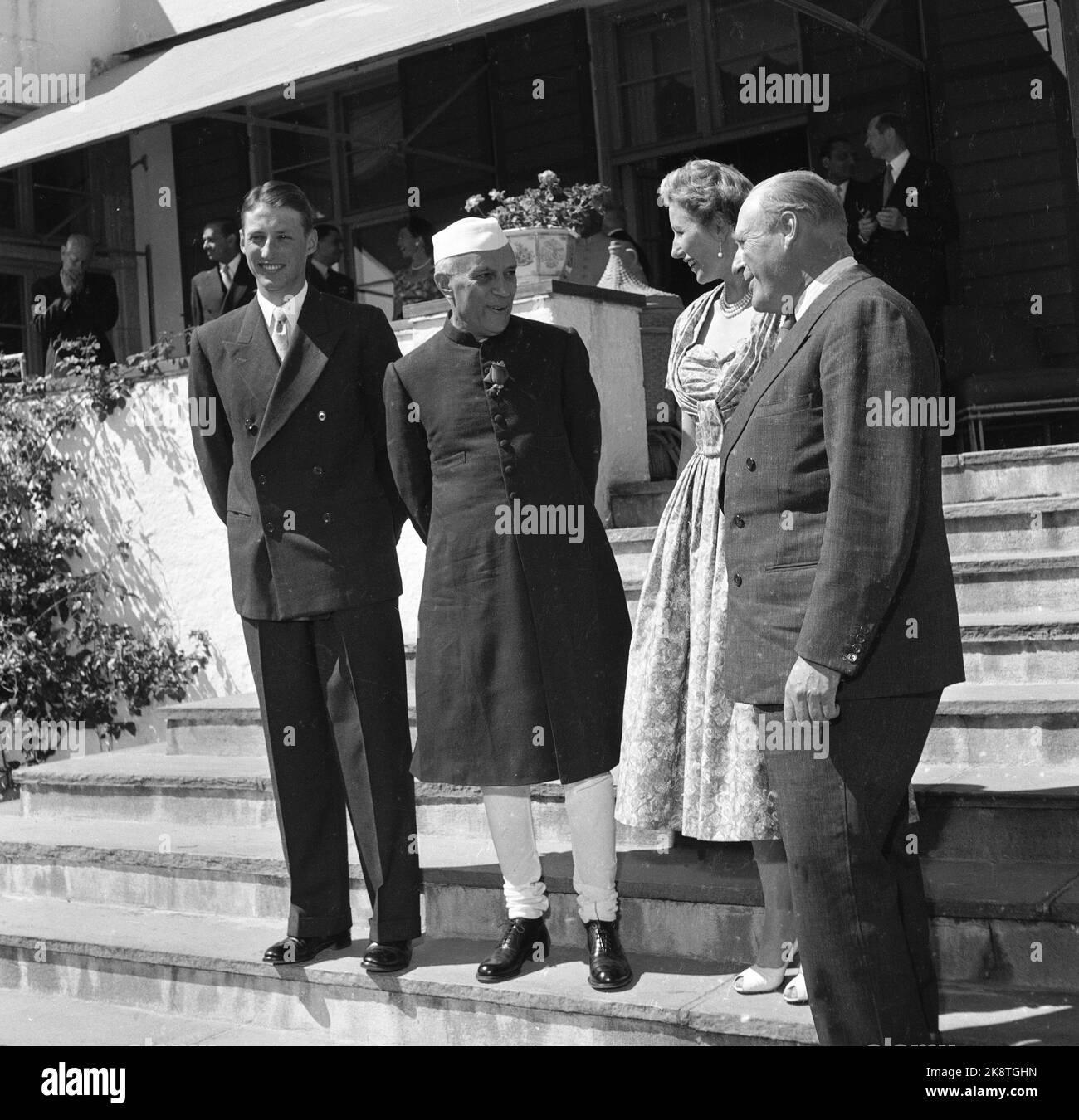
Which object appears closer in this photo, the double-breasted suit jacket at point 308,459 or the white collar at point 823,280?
the white collar at point 823,280

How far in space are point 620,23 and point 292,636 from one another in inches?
303

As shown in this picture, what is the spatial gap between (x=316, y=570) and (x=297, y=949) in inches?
38.1

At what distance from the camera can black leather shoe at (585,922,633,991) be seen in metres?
3.28

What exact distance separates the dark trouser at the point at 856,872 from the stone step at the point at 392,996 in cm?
47

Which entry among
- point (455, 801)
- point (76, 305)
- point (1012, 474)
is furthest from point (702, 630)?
point (76, 305)

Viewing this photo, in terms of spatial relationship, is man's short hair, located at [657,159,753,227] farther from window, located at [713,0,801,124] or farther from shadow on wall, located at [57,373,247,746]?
window, located at [713,0,801,124]

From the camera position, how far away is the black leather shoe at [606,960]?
3.28 metres

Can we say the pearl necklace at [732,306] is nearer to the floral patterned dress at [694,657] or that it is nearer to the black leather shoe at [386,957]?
the floral patterned dress at [694,657]

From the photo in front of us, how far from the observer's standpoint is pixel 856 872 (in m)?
2.46

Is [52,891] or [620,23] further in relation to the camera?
[620,23]

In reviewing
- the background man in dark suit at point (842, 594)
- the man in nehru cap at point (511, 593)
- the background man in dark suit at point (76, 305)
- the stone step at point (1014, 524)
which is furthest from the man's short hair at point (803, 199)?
the background man in dark suit at point (76, 305)

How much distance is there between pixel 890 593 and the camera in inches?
95.1
